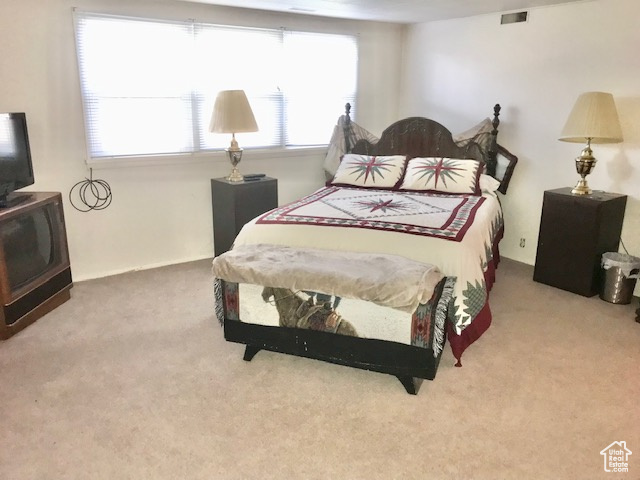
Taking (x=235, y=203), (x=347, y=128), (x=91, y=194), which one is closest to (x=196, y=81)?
(x=235, y=203)

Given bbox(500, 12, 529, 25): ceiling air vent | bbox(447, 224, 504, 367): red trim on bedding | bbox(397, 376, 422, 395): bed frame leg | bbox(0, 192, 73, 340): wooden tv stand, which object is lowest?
bbox(397, 376, 422, 395): bed frame leg

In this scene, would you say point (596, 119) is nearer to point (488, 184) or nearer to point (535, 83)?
point (535, 83)

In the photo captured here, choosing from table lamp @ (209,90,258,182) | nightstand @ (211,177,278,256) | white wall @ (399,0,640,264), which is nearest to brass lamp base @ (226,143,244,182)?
nightstand @ (211,177,278,256)

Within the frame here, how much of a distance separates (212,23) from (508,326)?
A: 3.31m

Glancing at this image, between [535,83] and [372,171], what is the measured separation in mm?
1528

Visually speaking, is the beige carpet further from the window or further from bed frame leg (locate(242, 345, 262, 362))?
the window

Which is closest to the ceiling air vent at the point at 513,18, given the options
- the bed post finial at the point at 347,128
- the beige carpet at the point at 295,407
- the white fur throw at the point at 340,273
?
the bed post finial at the point at 347,128

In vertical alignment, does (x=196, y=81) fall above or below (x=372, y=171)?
above

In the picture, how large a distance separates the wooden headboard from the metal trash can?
118 centimetres

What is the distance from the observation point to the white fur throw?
2.29 m

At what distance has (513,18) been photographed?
13.7ft

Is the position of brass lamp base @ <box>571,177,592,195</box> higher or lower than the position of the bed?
higher

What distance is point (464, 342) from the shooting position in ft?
8.87

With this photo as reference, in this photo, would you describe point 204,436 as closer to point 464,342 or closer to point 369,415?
point 369,415
